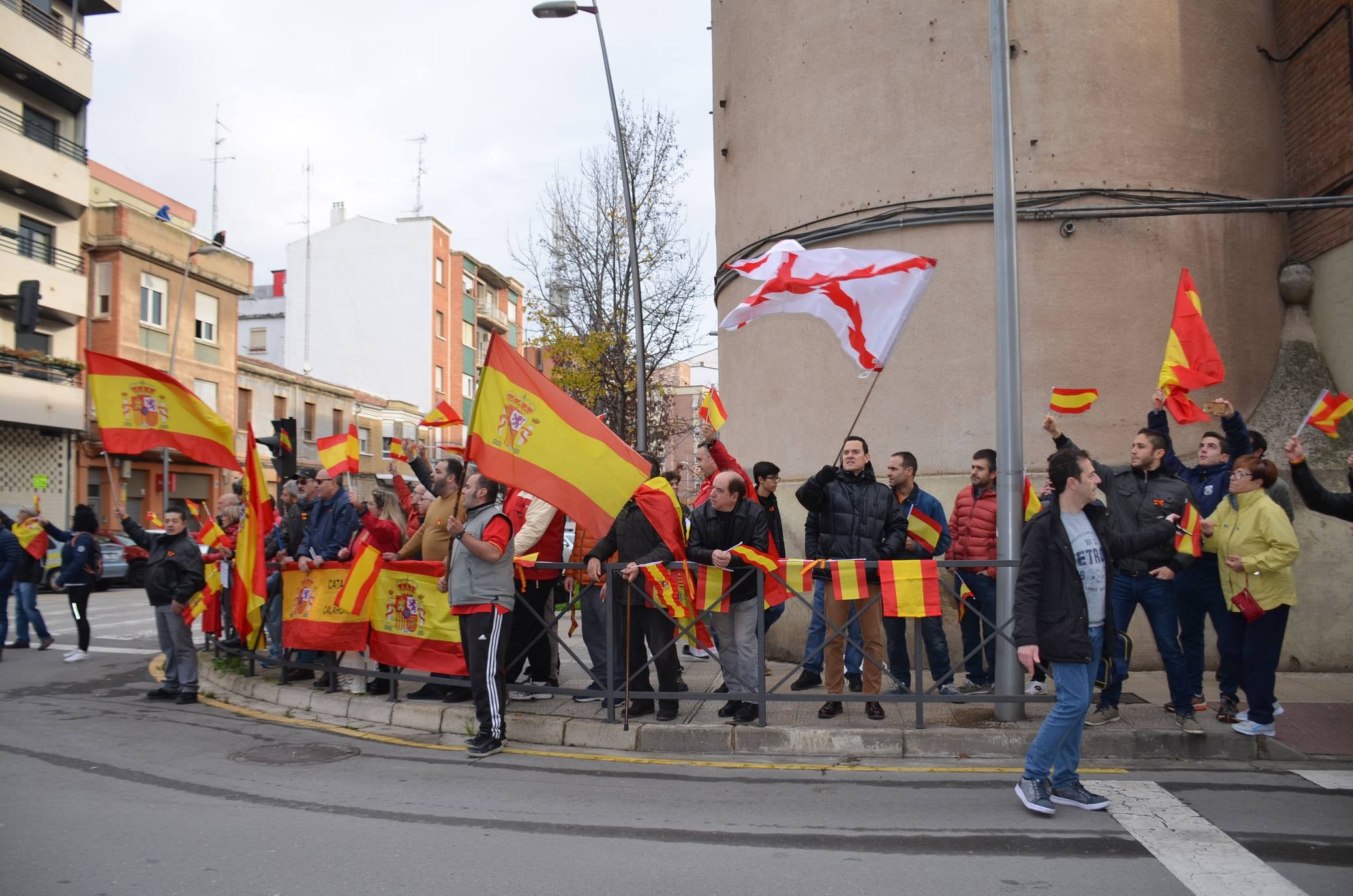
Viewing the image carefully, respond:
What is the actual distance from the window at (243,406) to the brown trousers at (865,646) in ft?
120

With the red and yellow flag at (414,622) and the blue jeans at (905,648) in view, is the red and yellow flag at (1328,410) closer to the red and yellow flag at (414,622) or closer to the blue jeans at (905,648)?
the blue jeans at (905,648)

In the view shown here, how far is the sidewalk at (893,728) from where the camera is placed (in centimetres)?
621

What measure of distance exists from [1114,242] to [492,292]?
5645cm

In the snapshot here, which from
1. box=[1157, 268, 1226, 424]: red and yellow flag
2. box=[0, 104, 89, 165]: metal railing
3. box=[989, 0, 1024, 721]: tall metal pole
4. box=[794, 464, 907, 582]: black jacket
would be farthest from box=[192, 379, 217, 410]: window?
box=[1157, 268, 1226, 424]: red and yellow flag

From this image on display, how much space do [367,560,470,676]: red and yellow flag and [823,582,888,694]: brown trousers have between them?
2.87 metres

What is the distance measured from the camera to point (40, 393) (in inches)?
1109

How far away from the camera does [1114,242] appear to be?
9375mm

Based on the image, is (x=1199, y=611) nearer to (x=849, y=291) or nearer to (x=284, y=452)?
(x=849, y=291)

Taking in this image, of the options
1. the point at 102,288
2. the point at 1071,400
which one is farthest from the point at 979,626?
the point at 102,288

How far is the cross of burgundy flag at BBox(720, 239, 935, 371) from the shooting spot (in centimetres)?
739

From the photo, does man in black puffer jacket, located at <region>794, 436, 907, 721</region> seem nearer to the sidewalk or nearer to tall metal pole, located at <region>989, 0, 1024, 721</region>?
the sidewalk

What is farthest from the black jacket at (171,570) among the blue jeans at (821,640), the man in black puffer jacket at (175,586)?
the blue jeans at (821,640)

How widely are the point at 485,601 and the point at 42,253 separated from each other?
98.9 ft

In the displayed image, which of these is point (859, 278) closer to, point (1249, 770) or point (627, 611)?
point (627, 611)
